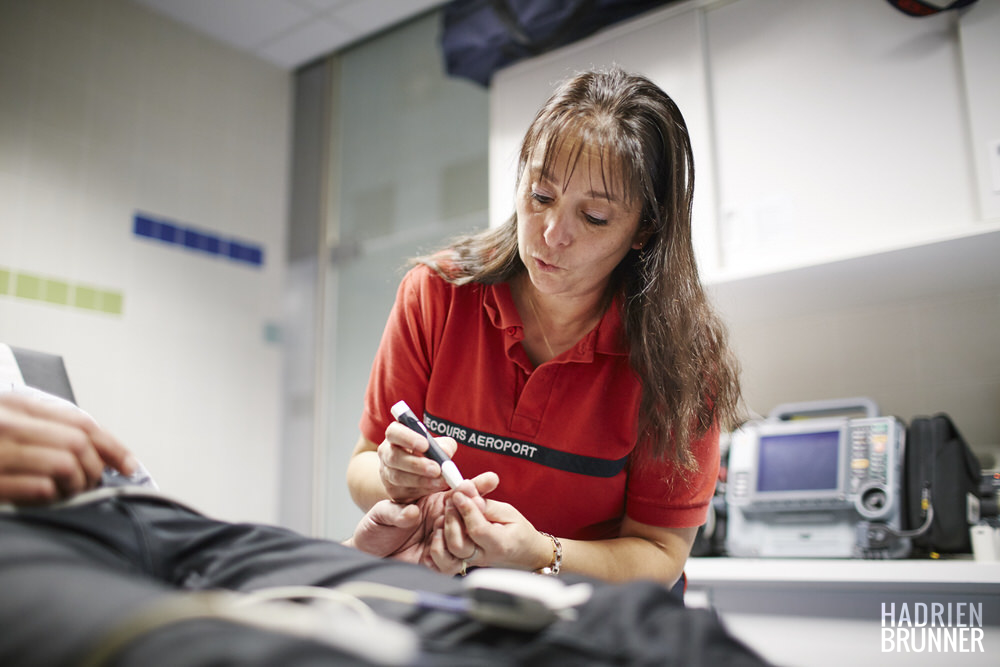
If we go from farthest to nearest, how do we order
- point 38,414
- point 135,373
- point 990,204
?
point 135,373
point 990,204
point 38,414

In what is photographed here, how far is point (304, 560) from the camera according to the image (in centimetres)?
65

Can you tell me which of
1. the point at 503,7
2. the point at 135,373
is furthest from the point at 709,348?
the point at 135,373

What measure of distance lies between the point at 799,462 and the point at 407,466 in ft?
4.14

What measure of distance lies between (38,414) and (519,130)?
6.51 feet

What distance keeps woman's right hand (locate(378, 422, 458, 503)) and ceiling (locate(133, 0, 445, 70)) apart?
96.1 inches

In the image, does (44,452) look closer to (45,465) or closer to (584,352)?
(45,465)

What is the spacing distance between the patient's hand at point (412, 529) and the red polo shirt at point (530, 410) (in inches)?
4.1

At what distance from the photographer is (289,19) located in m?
2.93

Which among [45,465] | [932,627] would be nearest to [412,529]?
[45,465]

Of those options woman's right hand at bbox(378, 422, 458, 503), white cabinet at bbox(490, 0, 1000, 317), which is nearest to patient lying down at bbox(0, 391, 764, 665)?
woman's right hand at bbox(378, 422, 458, 503)

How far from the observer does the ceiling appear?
Result: 2838 millimetres

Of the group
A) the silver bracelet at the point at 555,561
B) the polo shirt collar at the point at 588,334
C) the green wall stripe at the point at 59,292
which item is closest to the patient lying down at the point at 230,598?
the silver bracelet at the point at 555,561

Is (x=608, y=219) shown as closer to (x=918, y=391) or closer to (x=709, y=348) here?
(x=709, y=348)

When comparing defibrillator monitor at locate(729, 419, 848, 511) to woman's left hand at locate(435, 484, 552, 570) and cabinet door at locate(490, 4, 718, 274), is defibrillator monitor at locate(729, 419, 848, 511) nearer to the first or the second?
cabinet door at locate(490, 4, 718, 274)
